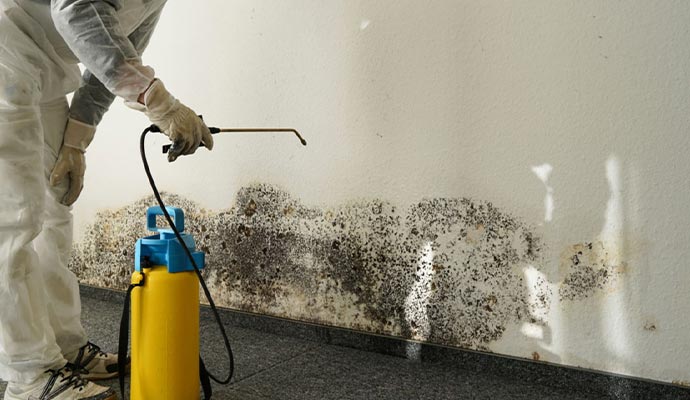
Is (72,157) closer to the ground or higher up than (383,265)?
higher up

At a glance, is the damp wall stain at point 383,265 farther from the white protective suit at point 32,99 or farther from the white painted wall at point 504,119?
the white protective suit at point 32,99

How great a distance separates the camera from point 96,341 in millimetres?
1895

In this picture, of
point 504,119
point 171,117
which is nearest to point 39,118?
point 171,117

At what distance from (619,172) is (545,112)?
242 mm

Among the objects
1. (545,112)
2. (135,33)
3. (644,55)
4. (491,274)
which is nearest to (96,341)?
(135,33)

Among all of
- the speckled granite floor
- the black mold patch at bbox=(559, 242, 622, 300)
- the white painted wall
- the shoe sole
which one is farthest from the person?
the black mold patch at bbox=(559, 242, 622, 300)

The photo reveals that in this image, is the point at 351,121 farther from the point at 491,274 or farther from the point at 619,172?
the point at 619,172

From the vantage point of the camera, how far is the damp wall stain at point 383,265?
1.59m

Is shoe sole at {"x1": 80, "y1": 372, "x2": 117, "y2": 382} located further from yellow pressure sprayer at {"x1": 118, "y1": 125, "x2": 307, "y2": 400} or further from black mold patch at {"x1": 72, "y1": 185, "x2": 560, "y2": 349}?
black mold patch at {"x1": 72, "y1": 185, "x2": 560, "y2": 349}

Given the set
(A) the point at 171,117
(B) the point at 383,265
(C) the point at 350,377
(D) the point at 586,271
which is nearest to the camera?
(A) the point at 171,117

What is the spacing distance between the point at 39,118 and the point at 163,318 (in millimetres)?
544

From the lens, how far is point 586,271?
1488 millimetres

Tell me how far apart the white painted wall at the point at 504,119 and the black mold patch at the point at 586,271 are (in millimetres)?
24

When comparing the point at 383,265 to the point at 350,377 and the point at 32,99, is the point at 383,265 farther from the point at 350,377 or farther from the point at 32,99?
the point at 32,99
